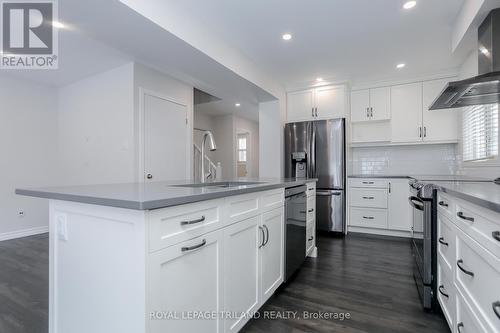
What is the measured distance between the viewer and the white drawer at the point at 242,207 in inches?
55.2

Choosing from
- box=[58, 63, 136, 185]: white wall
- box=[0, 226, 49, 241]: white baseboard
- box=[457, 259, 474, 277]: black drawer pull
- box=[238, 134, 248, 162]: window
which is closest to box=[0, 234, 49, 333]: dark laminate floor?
box=[0, 226, 49, 241]: white baseboard

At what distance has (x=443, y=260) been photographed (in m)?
1.62

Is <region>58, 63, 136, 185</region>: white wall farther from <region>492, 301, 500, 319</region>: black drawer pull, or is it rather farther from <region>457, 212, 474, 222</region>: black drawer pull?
<region>492, 301, 500, 319</region>: black drawer pull

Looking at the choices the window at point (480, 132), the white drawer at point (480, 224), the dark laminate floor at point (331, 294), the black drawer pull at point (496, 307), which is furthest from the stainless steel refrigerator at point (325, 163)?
the black drawer pull at point (496, 307)

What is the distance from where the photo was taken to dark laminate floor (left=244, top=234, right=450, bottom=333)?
165 centimetres

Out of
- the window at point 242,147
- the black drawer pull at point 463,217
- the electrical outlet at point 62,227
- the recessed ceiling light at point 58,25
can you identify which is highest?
the recessed ceiling light at point 58,25

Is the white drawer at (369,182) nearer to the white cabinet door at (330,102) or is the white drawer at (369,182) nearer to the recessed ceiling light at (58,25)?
the white cabinet door at (330,102)

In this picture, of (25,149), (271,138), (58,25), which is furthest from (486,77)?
(25,149)

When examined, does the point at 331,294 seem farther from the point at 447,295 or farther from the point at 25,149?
the point at 25,149

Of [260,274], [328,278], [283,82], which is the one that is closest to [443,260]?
[328,278]

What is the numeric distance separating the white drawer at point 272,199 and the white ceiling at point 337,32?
64.9 inches

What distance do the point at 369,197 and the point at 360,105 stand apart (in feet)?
4.89

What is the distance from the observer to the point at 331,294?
2.05 meters

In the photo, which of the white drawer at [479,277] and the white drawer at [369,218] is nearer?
the white drawer at [479,277]
